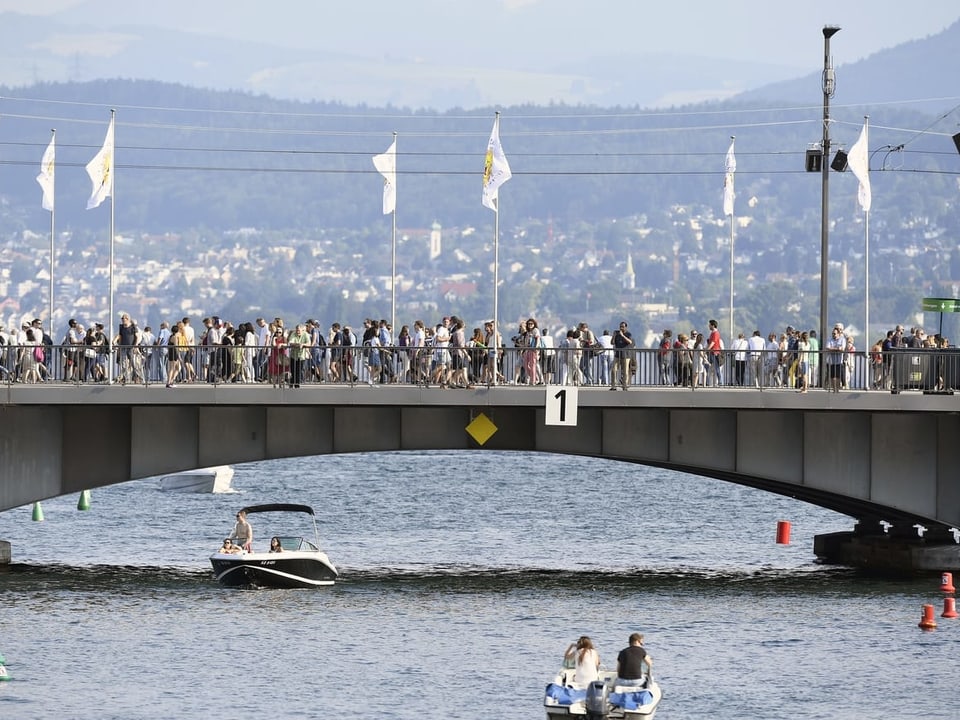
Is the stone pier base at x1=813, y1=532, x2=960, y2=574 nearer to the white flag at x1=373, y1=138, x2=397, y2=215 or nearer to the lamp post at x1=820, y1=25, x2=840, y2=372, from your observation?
the lamp post at x1=820, y1=25, x2=840, y2=372

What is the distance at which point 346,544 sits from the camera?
217 feet

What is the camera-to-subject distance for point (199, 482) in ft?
318

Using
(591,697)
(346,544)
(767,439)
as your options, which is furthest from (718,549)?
(591,697)

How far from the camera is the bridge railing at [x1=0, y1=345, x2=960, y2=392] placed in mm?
47375

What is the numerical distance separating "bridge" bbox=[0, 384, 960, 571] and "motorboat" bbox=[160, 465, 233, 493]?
47.2 meters

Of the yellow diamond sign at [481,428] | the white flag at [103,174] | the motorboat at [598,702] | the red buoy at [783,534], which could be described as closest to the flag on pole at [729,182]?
the red buoy at [783,534]

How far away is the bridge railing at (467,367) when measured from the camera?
47375 millimetres

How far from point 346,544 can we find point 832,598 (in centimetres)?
2143

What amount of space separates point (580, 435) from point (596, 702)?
54.0 ft

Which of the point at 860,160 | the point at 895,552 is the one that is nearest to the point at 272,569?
the point at 895,552

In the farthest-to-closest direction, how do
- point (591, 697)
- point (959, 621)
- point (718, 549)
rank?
point (718, 549), point (959, 621), point (591, 697)

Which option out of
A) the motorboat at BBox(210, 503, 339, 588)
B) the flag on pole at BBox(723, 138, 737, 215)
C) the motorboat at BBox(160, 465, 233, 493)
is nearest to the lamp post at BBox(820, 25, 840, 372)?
the flag on pole at BBox(723, 138, 737, 215)

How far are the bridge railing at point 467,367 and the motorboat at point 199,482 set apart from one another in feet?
158

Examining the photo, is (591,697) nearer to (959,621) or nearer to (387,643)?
(387,643)
